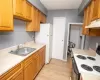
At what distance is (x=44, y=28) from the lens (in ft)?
10.1

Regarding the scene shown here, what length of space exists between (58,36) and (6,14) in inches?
105

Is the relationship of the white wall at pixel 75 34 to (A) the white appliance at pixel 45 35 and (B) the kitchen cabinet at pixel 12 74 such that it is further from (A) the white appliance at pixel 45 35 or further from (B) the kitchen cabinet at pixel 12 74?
(B) the kitchen cabinet at pixel 12 74

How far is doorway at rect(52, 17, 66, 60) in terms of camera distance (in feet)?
11.8

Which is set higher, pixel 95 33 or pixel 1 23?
pixel 1 23

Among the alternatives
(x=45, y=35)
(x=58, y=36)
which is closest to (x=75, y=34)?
(x=58, y=36)

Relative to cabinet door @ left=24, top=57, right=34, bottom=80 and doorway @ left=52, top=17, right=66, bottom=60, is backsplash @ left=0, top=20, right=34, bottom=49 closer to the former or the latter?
cabinet door @ left=24, top=57, right=34, bottom=80

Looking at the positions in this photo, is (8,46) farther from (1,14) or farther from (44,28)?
(44,28)

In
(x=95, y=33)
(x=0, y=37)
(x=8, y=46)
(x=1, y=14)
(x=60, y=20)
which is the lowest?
(x=8, y=46)

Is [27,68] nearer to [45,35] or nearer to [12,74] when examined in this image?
[12,74]

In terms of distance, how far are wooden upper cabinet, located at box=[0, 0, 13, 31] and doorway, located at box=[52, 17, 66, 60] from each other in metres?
2.48

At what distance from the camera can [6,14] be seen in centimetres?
133

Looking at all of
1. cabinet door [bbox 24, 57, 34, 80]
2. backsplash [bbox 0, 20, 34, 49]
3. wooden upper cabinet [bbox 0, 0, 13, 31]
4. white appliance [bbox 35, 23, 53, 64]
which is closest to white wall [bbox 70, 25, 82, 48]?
white appliance [bbox 35, 23, 53, 64]

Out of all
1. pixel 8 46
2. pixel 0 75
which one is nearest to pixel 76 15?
pixel 8 46

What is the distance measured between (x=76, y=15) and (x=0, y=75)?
11.5 feet
